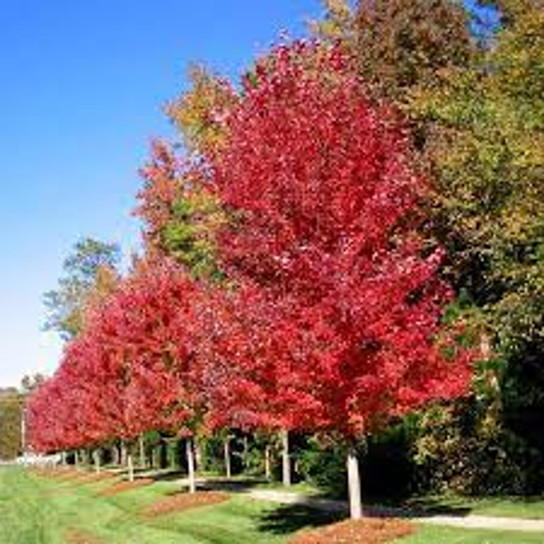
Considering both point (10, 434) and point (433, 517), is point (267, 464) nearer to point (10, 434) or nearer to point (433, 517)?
point (433, 517)

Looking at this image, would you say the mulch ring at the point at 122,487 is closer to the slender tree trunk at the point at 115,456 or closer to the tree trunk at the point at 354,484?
the tree trunk at the point at 354,484

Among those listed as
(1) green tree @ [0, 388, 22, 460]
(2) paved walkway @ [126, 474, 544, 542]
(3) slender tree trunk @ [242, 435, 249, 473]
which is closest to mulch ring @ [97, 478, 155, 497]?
(3) slender tree trunk @ [242, 435, 249, 473]

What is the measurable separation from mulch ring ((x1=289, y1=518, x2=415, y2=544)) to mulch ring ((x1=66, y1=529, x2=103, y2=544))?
678 cm

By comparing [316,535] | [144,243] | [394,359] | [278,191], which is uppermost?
[144,243]

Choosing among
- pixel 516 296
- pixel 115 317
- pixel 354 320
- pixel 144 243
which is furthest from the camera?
pixel 144 243

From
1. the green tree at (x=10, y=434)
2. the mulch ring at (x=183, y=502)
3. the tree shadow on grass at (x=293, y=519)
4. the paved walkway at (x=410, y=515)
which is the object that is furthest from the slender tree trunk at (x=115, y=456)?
the green tree at (x=10, y=434)

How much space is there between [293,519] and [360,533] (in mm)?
6103

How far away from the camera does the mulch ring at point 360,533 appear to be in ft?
63.6

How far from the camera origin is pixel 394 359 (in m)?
19.8

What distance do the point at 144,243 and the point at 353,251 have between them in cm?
3675

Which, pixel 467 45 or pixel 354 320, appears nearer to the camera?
pixel 354 320

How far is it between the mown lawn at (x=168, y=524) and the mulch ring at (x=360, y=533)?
45 centimetres

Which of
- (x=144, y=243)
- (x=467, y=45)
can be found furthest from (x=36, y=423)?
(x=467, y=45)

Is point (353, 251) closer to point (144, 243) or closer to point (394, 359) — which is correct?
point (394, 359)
